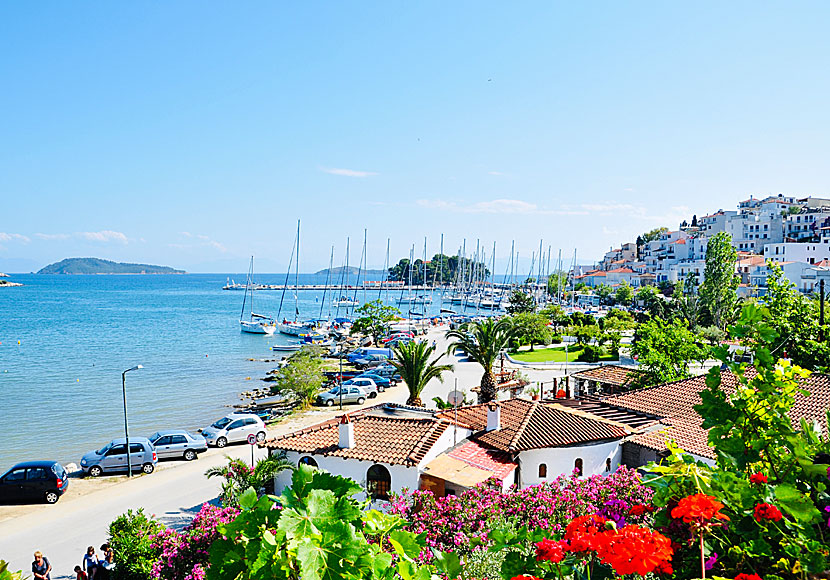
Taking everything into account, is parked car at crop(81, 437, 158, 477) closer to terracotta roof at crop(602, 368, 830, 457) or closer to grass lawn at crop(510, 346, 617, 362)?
terracotta roof at crop(602, 368, 830, 457)

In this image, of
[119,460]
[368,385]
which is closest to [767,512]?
[119,460]

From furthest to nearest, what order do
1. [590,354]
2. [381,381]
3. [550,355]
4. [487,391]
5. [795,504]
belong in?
[550,355] < [590,354] < [381,381] < [487,391] < [795,504]

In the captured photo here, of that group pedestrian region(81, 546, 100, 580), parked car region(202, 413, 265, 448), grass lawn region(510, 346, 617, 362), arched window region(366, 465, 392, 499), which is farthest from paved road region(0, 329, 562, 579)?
grass lawn region(510, 346, 617, 362)

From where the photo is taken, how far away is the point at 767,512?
3170mm

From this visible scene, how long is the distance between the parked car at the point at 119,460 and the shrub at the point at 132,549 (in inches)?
452

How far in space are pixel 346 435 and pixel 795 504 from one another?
13.7 m

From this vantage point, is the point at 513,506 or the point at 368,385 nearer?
the point at 513,506

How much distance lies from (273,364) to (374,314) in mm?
13852

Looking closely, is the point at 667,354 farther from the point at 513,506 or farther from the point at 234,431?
the point at 234,431

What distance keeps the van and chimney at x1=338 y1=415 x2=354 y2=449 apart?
37.8 m

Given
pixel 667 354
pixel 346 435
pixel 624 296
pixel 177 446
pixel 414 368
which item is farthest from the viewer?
pixel 624 296

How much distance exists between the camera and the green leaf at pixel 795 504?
121 inches

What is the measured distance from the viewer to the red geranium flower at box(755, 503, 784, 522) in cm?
312

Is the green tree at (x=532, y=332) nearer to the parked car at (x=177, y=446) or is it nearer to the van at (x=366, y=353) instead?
the van at (x=366, y=353)
